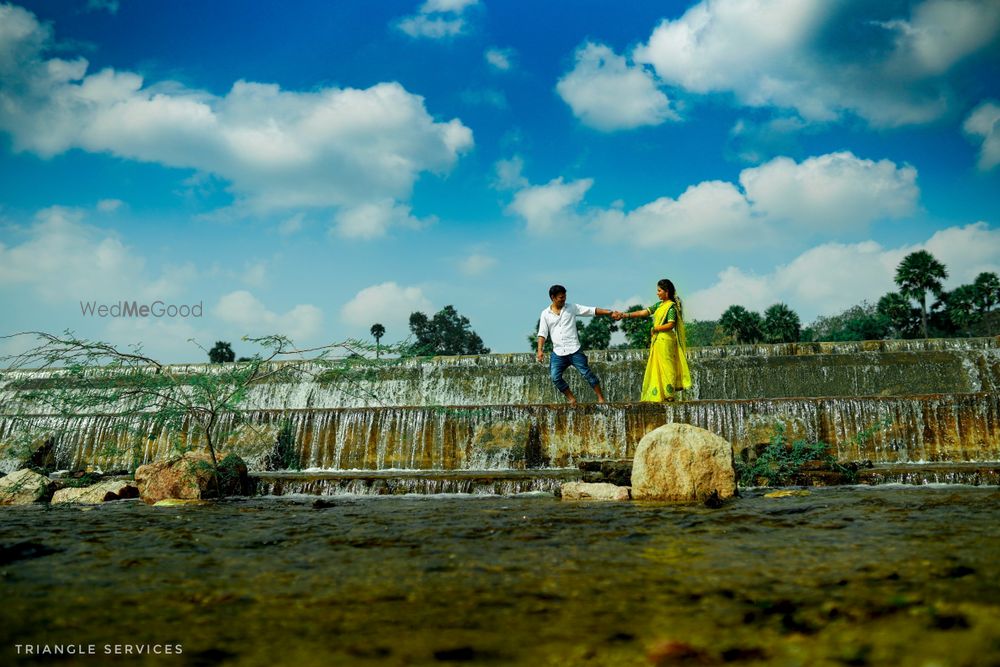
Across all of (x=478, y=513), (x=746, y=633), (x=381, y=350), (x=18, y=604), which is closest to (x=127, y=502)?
(x=381, y=350)

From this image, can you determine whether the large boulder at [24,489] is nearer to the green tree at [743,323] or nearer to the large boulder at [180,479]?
the large boulder at [180,479]

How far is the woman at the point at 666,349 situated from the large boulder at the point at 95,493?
7.59 m

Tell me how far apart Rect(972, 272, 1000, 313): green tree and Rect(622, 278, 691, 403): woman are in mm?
53637

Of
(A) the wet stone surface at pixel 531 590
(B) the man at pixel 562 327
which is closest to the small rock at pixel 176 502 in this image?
(A) the wet stone surface at pixel 531 590

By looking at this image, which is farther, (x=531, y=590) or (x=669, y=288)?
(x=669, y=288)

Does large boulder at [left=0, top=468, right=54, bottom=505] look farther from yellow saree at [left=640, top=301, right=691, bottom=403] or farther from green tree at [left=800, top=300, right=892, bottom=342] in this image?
green tree at [left=800, top=300, right=892, bottom=342]

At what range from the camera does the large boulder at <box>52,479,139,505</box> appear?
29.5 ft

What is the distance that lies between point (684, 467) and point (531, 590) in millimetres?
4305

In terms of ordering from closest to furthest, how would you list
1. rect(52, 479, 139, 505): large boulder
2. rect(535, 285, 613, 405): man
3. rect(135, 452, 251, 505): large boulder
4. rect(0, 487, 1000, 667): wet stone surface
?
rect(0, 487, 1000, 667): wet stone surface → rect(135, 452, 251, 505): large boulder → rect(52, 479, 139, 505): large boulder → rect(535, 285, 613, 405): man

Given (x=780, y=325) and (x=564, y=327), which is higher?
(x=780, y=325)

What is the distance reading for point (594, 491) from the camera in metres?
7.61

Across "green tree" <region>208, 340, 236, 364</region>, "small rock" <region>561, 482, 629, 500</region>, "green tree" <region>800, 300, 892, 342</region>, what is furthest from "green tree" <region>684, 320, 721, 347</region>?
"small rock" <region>561, 482, 629, 500</region>

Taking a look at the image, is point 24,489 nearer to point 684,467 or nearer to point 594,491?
point 594,491

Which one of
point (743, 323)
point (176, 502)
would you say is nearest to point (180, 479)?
point (176, 502)
